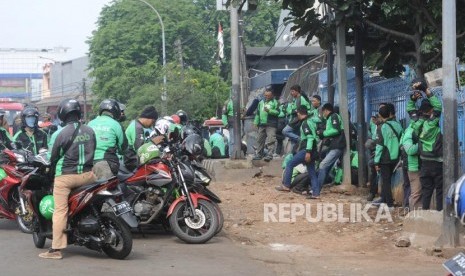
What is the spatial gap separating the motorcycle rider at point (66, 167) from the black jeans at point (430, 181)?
419cm

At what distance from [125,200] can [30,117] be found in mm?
3739

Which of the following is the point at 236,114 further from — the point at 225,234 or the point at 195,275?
the point at 195,275

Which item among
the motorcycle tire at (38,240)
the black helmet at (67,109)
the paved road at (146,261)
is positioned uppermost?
the black helmet at (67,109)

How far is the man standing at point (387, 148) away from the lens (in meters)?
11.3

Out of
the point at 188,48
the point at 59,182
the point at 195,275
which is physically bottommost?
the point at 195,275

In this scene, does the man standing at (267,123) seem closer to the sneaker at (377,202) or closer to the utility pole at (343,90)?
the utility pole at (343,90)

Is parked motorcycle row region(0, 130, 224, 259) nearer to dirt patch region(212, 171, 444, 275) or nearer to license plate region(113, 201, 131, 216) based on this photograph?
license plate region(113, 201, 131, 216)

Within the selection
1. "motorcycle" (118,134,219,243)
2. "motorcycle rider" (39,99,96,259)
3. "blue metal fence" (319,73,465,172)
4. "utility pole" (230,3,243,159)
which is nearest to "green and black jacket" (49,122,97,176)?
"motorcycle rider" (39,99,96,259)

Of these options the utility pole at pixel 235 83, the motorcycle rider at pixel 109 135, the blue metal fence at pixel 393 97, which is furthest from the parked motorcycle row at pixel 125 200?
the utility pole at pixel 235 83

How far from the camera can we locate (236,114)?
1791cm

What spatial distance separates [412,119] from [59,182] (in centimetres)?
494

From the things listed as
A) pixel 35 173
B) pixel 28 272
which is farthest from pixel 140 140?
pixel 28 272

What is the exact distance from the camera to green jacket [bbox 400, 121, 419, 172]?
1012 centimetres

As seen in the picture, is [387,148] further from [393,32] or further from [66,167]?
[66,167]
